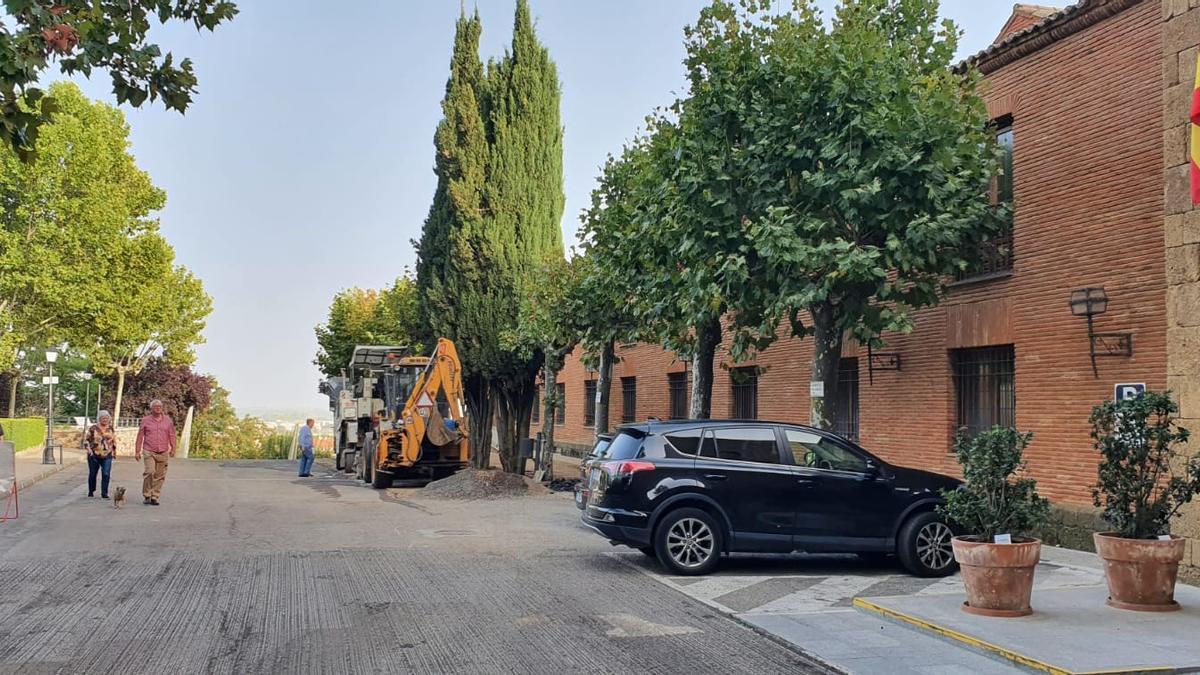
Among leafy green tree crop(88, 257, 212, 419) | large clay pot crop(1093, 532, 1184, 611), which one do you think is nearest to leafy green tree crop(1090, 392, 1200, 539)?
large clay pot crop(1093, 532, 1184, 611)

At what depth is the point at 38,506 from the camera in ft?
54.4

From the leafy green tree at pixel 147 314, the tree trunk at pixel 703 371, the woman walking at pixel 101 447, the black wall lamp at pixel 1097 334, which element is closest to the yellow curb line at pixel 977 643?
the black wall lamp at pixel 1097 334

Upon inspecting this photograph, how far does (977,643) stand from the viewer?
22.3ft

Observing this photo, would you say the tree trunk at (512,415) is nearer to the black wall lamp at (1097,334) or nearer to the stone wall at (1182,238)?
the black wall lamp at (1097,334)

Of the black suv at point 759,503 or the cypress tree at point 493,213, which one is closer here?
the black suv at point 759,503

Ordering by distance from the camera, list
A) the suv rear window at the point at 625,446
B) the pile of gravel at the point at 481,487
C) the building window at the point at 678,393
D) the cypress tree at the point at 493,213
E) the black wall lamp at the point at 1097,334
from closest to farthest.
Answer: the suv rear window at the point at 625,446 < the black wall lamp at the point at 1097,334 < the pile of gravel at the point at 481,487 < the cypress tree at the point at 493,213 < the building window at the point at 678,393

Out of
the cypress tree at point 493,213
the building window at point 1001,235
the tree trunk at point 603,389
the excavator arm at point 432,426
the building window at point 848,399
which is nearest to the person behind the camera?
the building window at point 1001,235

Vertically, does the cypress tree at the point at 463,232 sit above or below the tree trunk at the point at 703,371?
above

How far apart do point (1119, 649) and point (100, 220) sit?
109ft

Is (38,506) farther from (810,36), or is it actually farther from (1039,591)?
(1039,591)

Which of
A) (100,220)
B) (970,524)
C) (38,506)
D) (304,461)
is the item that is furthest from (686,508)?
(100,220)

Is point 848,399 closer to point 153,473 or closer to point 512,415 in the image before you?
point 512,415

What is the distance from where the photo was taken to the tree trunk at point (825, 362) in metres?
13.2

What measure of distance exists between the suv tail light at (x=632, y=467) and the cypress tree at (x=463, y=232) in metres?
15.3
